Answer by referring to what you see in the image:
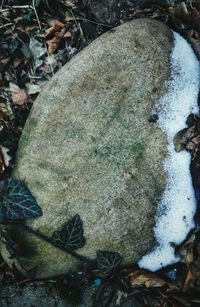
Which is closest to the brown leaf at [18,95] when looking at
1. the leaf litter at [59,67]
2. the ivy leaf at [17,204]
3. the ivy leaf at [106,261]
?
the leaf litter at [59,67]

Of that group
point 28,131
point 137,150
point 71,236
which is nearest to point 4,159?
point 28,131

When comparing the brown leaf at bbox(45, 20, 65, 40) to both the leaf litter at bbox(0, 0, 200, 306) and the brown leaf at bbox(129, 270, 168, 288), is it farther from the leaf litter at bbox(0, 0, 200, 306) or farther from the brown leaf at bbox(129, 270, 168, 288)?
the brown leaf at bbox(129, 270, 168, 288)

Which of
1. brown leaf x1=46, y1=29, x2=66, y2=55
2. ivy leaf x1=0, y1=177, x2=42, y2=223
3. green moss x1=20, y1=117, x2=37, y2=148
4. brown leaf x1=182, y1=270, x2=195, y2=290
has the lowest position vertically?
brown leaf x1=182, y1=270, x2=195, y2=290

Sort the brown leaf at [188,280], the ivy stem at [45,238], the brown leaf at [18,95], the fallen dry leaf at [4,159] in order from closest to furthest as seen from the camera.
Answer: the brown leaf at [188,280] → the ivy stem at [45,238] → the fallen dry leaf at [4,159] → the brown leaf at [18,95]

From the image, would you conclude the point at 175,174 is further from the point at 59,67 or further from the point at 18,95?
the point at 18,95

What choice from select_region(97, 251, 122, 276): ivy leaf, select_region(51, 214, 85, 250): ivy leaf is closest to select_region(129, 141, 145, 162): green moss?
select_region(51, 214, 85, 250): ivy leaf

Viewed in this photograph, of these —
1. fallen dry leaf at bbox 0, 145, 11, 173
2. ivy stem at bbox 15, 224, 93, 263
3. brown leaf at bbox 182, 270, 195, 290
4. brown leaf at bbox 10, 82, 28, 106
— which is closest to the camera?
brown leaf at bbox 182, 270, 195, 290

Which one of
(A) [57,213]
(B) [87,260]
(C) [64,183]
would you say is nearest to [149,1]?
(C) [64,183]

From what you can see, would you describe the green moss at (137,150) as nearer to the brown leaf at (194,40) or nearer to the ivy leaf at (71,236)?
the ivy leaf at (71,236)
